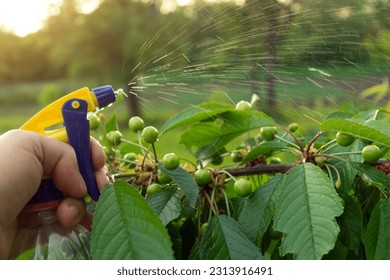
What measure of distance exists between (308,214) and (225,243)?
11 centimetres

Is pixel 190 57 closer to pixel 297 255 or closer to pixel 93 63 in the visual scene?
pixel 297 255

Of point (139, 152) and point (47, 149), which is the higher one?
point (139, 152)

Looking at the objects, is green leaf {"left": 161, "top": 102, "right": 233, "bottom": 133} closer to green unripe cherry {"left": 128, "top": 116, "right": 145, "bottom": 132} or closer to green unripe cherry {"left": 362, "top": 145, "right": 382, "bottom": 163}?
green unripe cherry {"left": 128, "top": 116, "right": 145, "bottom": 132}

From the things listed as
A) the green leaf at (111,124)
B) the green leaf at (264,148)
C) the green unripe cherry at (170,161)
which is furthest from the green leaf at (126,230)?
the green leaf at (111,124)

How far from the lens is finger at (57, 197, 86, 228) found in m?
0.61

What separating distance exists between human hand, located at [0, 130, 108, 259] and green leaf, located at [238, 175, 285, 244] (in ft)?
0.60

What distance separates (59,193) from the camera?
0.61 metres

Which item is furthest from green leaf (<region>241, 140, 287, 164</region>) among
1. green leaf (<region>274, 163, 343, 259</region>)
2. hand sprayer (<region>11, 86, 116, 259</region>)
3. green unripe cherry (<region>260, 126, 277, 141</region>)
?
hand sprayer (<region>11, 86, 116, 259</region>)

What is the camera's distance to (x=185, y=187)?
27.2 inches

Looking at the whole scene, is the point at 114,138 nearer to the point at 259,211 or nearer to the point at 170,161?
the point at 170,161

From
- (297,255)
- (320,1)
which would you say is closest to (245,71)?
(320,1)

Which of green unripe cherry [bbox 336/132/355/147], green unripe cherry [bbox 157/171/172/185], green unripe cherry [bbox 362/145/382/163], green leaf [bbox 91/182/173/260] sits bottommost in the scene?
green leaf [bbox 91/182/173/260]

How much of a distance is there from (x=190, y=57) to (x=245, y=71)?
0.07m

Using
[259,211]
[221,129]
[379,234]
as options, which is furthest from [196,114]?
[379,234]
